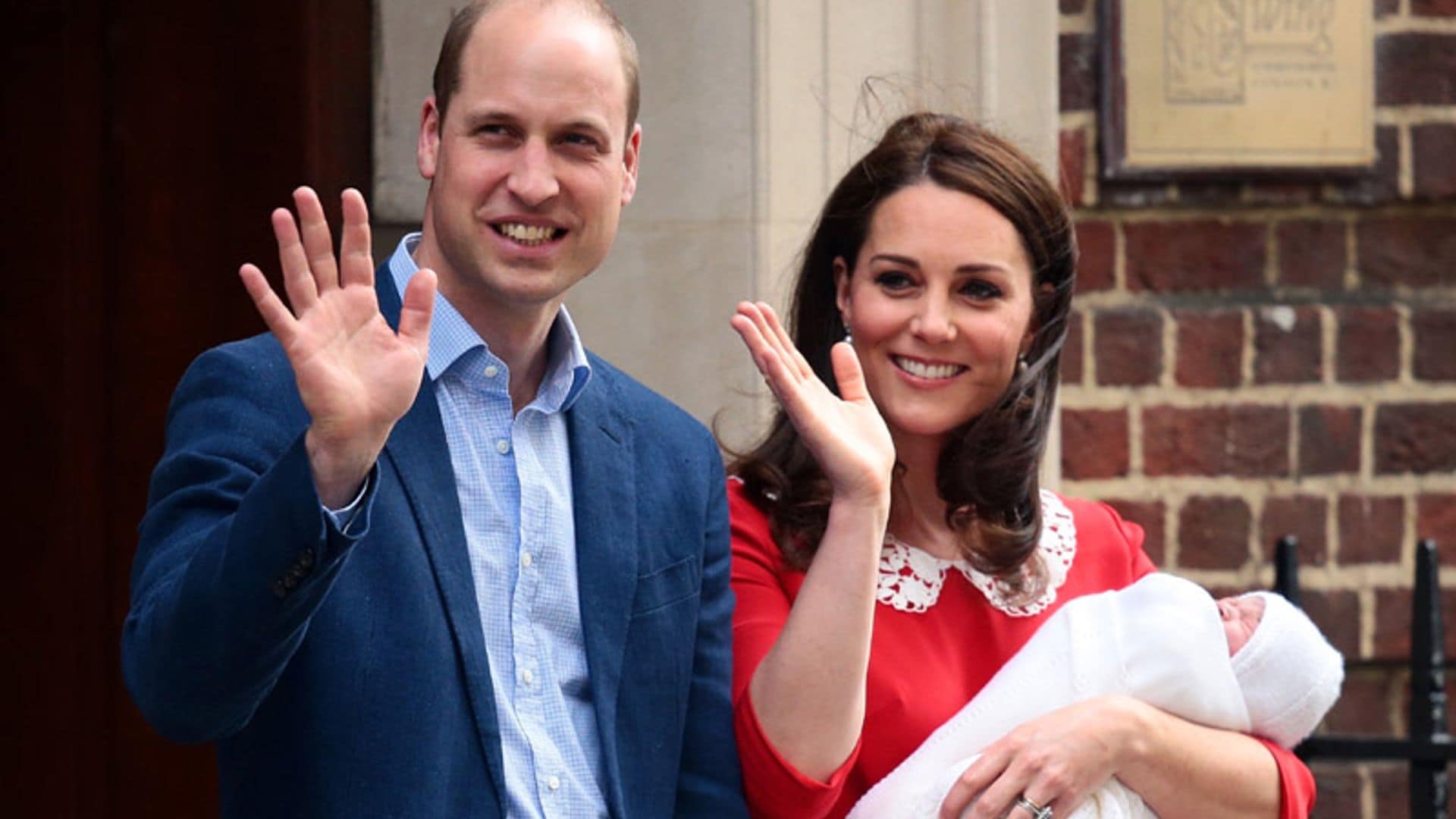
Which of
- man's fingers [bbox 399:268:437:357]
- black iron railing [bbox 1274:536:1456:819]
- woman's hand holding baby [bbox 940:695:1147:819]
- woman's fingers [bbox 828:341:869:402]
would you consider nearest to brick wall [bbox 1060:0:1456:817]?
black iron railing [bbox 1274:536:1456:819]

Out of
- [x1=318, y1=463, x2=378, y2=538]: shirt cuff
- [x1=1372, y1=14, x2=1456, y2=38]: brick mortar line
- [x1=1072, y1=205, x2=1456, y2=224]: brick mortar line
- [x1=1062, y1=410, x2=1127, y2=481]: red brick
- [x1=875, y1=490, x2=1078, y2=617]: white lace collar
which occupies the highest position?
[x1=1372, y1=14, x2=1456, y2=38]: brick mortar line

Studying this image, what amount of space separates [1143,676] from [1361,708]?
1.21 metres

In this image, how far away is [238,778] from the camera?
228 cm

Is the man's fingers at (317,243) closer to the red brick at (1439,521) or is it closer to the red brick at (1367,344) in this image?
the red brick at (1367,344)

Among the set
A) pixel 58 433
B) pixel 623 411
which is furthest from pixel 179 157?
pixel 623 411

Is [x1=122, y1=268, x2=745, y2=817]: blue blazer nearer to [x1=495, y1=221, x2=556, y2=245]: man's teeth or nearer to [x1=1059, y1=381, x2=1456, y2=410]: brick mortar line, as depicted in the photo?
[x1=495, y1=221, x2=556, y2=245]: man's teeth

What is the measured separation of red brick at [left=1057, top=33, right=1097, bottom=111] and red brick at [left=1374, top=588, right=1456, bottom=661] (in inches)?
39.8

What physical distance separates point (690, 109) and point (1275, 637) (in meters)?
1.24

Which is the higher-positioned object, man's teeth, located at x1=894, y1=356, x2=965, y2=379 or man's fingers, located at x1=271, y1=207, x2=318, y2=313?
man's fingers, located at x1=271, y1=207, x2=318, y2=313

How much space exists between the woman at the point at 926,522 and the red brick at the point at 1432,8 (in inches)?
47.2

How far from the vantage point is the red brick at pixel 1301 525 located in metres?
3.88

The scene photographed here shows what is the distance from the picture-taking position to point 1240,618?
2.98m

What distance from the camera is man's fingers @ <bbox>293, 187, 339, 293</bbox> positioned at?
81.8 inches

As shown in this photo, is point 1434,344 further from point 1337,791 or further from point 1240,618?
point 1240,618
